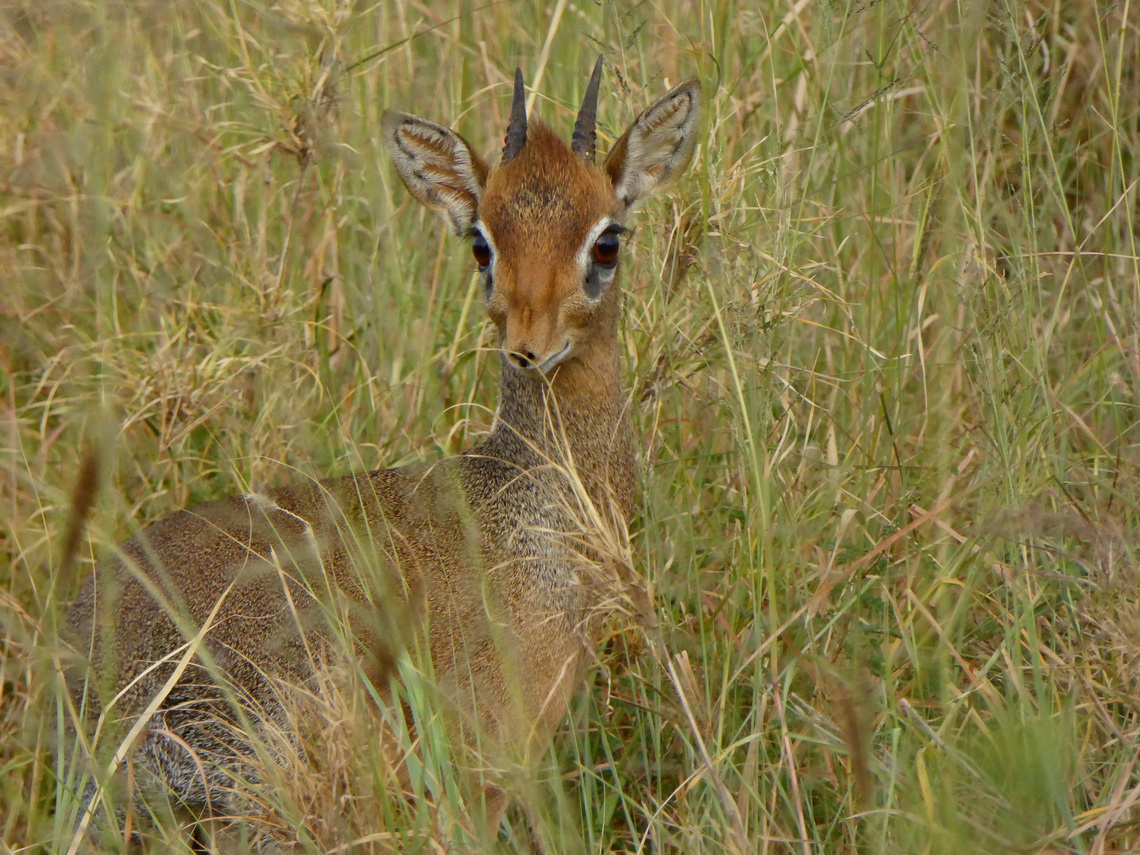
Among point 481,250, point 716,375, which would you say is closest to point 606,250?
point 481,250

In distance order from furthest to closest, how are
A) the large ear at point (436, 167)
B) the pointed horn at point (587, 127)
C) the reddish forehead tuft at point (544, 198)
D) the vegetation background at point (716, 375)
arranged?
the large ear at point (436, 167), the pointed horn at point (587, 127), the reddish forehead tuft at point (544, 198), the vegetation background at point (716, 375)

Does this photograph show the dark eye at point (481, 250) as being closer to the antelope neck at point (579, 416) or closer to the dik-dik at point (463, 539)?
the dik-dik at point (463, 539)

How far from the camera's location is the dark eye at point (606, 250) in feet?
10.4

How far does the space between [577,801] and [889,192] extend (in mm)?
2151

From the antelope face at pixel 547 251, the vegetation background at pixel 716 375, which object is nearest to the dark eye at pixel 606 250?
the antelope face at pixel 547 251

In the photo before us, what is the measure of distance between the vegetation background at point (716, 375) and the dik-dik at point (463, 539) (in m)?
0.16

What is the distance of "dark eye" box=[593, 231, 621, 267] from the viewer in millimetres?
3170

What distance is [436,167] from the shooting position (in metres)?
3.48

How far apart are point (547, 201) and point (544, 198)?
1 cm

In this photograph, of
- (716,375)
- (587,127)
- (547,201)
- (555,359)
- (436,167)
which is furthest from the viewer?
(716,375)

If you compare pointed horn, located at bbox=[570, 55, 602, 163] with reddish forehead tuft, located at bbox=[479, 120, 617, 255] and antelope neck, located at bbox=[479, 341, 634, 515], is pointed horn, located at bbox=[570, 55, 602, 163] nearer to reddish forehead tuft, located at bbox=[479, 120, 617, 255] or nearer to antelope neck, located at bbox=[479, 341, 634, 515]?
reddish forehead tuft, located at bbox=[479, 120, 617, 255]

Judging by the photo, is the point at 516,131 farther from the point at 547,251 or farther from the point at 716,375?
the point at 716,375

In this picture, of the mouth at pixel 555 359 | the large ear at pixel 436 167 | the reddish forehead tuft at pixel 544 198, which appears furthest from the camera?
the large ear at pixel 436 167

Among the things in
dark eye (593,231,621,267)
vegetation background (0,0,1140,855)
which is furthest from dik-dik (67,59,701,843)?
vegetation background (0,0,1140,855)
